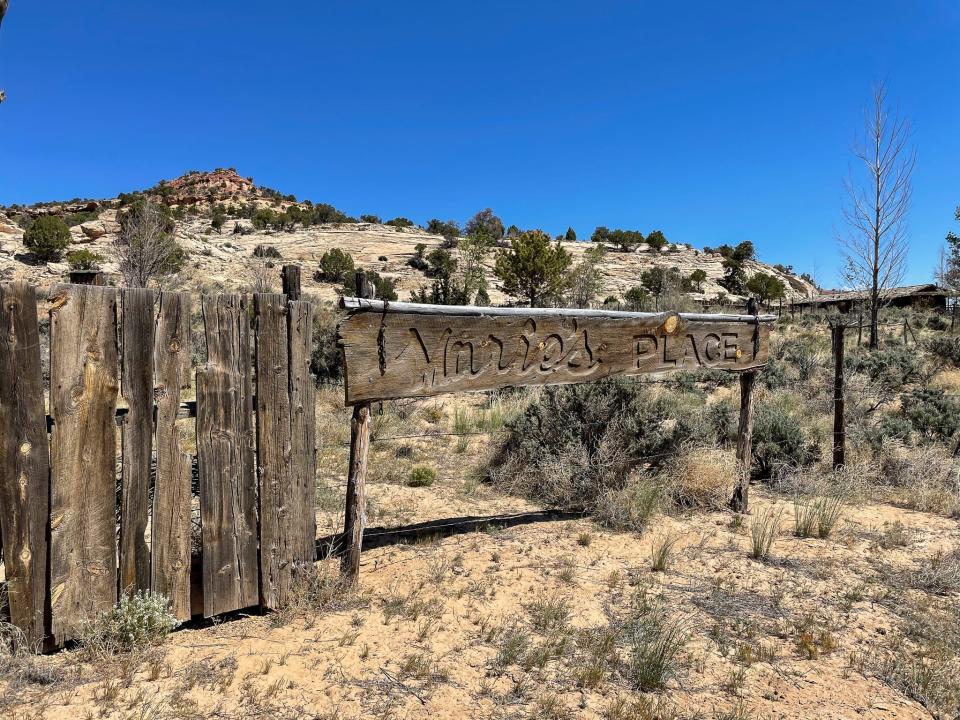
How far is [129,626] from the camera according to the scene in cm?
262

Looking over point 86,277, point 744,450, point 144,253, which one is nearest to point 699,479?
point 744,450

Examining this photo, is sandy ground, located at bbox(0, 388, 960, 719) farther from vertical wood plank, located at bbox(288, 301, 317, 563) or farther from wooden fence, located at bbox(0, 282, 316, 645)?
vertical wood plank, located at bbox(288, 301, 317, 563)

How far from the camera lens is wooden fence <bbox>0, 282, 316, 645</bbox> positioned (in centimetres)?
243

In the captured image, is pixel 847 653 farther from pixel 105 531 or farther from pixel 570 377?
pixel 105 531

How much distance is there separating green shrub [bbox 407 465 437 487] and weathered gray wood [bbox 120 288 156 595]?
129 inches

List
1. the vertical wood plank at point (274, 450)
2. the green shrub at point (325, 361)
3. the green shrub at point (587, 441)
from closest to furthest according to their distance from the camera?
the vertical wood plank at point (274, 450) → the green shrub at point (587, 441) → the green shrub at point (325, 361)

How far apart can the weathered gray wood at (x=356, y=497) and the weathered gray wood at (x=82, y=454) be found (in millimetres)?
1228

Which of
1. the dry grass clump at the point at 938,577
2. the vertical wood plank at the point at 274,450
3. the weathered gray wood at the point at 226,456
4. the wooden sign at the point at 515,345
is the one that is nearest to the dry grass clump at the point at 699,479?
the wooden sign at the point at 515,345

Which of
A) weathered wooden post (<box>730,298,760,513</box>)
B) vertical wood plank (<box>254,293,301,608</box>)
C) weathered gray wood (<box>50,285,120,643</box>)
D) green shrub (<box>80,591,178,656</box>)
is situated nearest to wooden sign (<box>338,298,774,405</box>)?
weathered wooden post (<box>730,298,760,513</box>)

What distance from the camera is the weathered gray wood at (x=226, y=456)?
2811mm

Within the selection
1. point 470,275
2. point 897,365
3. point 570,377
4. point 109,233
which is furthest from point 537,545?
point 109,233

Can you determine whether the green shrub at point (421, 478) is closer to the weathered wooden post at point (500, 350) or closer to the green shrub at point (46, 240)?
the weathered wooden post at point (500, 350)

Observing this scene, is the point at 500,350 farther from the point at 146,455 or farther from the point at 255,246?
the point at 255,246

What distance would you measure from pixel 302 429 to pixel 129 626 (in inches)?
48.8
